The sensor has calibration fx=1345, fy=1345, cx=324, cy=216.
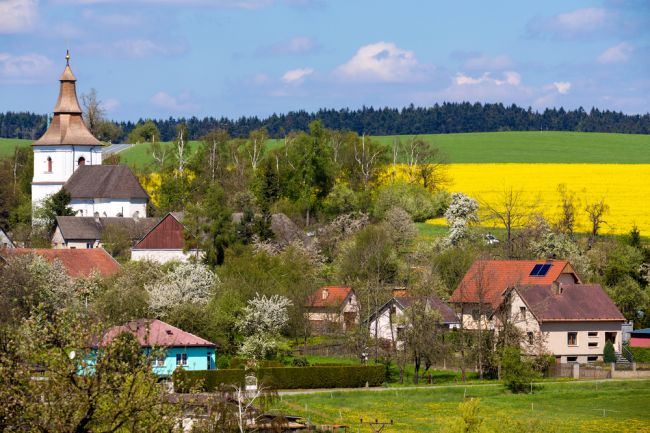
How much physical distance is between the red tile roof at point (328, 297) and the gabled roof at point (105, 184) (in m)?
30.5

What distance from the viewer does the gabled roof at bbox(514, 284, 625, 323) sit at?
2141 inches

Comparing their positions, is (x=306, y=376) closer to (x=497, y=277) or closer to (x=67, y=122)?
(x=497, y=277)

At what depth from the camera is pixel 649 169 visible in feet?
321

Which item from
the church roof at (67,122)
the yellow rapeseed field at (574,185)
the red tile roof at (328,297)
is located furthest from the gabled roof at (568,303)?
the church roof at (67,122)

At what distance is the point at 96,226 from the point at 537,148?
180 ft

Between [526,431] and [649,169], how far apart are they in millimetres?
71990

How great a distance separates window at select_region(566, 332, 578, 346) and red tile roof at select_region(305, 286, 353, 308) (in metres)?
10.6

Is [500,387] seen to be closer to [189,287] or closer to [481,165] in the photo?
[189,287]

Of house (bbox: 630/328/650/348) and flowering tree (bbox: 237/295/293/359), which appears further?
house (bbox: 630/328/650/348)

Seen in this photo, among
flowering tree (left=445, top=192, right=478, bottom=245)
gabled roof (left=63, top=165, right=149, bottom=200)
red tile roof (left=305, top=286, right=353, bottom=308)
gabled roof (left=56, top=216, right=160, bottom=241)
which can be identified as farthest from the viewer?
gabled roof (left=63, top=165, right=149, bottom=200)

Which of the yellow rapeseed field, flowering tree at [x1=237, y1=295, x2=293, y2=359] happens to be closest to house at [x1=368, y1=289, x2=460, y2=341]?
flowering tree at [x1=237, y1=295, x2=293, y2=359]

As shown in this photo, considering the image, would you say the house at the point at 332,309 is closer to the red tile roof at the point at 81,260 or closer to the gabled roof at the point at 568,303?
the gabled roof at the point at 568,303

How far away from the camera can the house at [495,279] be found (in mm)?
56000

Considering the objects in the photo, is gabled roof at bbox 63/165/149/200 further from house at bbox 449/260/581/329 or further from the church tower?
house at bbox 449/260/581/329
